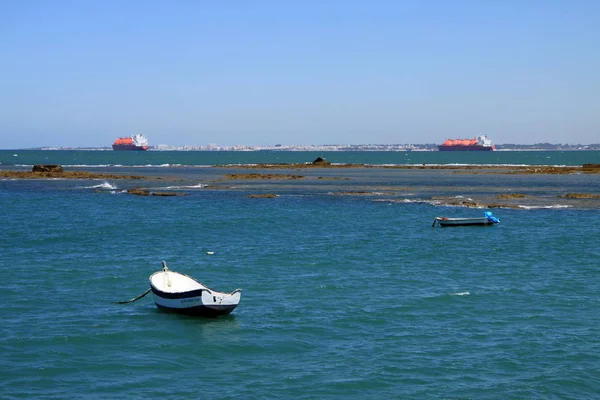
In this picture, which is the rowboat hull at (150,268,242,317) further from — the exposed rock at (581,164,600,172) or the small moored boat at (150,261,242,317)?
the exposed rock at (581,164,600,172)

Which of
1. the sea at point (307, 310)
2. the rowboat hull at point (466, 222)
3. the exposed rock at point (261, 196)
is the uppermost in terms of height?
the exposed rock at point (261, 196)

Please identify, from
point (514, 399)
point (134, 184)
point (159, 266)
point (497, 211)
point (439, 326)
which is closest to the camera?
point (514, 399)

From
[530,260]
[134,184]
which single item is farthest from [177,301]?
[134,184]

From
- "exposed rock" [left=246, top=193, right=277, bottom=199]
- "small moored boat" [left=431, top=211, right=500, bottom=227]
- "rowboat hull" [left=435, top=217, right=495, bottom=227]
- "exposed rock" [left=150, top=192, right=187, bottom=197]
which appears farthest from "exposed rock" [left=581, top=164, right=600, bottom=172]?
"rowboat hull" [left=435, top=217, right=495, bottom=227]

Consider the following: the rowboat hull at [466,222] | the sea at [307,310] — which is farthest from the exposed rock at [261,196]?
the rowboat hull at [466,222]

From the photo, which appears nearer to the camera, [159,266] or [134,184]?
[159,266]

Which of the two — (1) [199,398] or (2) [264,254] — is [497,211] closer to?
(2) [264,254]

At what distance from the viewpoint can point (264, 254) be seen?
44.7m

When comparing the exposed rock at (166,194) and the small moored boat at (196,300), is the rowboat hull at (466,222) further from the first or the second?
the exposed rock at (166,194)

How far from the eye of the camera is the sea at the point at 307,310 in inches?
874

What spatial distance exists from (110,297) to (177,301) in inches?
186

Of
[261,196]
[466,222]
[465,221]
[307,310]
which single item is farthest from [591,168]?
[307,310]

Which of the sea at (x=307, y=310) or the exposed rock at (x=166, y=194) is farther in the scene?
the exposed rock at (x=166, y=194)

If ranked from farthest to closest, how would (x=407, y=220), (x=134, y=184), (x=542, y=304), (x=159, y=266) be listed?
1. (x=134, y=184)
2. (x=407, y=220)
3. (x=159, y=266)
4. (x=542, y=304)
